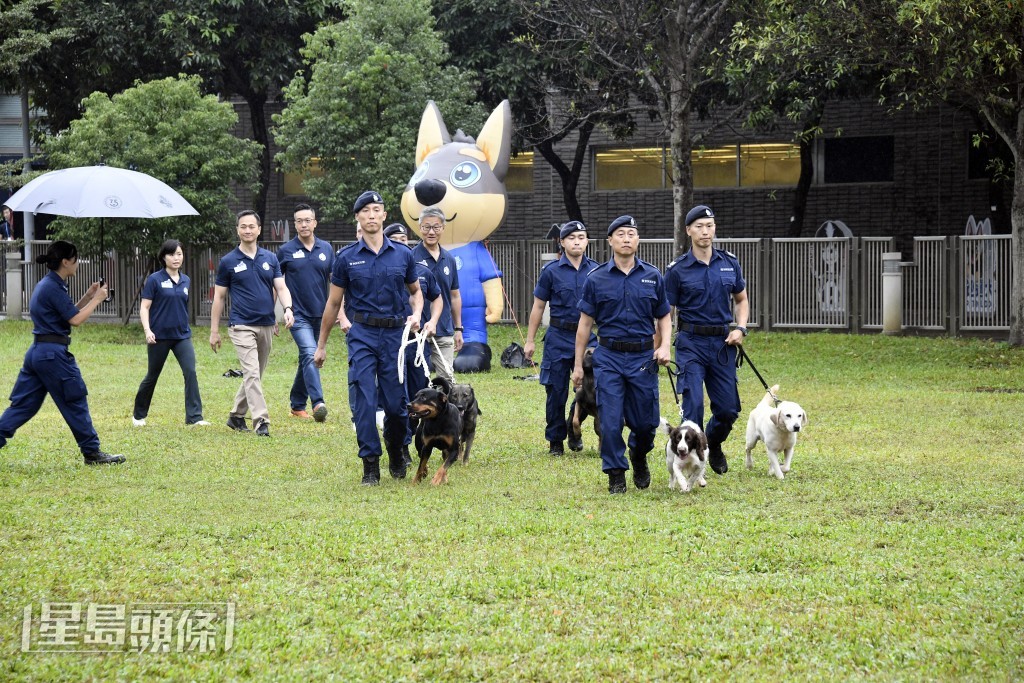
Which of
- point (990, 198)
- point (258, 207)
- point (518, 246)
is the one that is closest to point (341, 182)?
point (518, 246)

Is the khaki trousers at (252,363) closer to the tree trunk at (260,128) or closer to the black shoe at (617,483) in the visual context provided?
the black shoe at (617,483)

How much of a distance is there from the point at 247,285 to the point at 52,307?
8.23ft

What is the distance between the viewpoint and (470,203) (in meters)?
16.5

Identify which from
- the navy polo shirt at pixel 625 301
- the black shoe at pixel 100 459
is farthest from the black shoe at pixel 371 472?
the black shoe at pixel 100 459

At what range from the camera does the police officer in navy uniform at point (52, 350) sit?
31.6ft

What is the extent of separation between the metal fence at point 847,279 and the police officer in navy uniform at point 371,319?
1178cm

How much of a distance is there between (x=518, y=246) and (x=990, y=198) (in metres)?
10.8

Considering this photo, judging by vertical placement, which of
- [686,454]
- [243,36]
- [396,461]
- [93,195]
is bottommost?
[396,461]

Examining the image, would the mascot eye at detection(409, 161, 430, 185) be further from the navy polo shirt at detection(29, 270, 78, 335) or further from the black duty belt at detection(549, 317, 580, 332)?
the navy polo shirt at detection(29, 270, 78, 335)

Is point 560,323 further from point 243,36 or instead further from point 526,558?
point 243,36

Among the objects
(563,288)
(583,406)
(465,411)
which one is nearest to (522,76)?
(563,288)

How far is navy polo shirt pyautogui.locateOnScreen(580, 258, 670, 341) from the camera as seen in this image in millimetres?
8711

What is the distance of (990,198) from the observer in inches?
1121

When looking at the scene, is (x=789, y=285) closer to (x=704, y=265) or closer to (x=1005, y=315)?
(x=1005, y=315)
